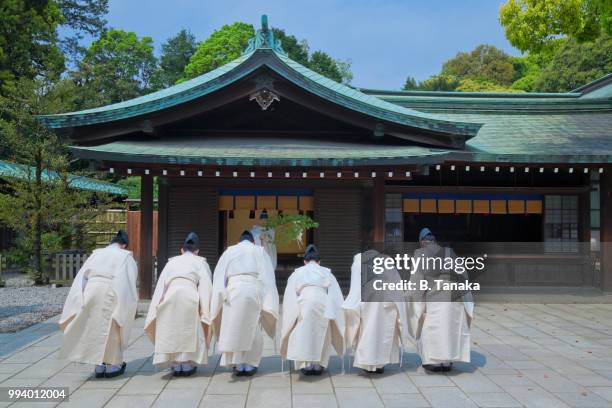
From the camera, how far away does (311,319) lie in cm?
652

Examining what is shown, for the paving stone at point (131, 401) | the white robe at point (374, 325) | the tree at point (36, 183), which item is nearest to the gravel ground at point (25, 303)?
the tree at point (36, 183)

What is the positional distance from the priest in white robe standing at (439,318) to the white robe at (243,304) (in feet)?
6.16

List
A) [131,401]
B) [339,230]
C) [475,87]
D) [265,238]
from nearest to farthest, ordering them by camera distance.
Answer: [131,401]
[265,238]
[339,230]
[475,87]

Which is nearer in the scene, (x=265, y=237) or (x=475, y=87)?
(x=265, y=237)

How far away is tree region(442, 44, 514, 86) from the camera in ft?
163

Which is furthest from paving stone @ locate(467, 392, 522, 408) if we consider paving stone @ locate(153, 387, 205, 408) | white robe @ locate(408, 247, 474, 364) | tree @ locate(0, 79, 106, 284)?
tree @ locate(0, 79, 106, 284)

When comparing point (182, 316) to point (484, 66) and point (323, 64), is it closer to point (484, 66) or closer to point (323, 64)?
point (323, 64)

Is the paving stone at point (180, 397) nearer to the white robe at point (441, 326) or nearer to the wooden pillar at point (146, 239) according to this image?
the white robe at point (441, 326)

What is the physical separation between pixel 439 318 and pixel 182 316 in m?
3.17

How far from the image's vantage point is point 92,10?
43.0 metres

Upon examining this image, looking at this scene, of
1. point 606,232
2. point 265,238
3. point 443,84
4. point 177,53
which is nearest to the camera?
point 265,238

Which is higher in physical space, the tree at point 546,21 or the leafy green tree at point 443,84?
the leafy green tree at point 443,84

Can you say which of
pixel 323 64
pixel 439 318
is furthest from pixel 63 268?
pixel 323 64

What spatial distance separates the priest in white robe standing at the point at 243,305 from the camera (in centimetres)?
647
